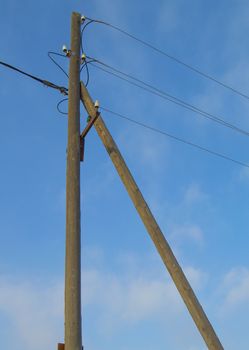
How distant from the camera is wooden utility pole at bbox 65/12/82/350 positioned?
21.6 ft

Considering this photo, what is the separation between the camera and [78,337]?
6535 millimetres

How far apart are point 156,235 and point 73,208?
1529mm

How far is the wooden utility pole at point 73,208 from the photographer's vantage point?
6598 millimetres

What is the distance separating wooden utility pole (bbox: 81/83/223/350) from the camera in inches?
Result: 298

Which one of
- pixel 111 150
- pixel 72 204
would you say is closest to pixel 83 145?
pixel 111 150

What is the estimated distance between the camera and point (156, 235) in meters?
8.20

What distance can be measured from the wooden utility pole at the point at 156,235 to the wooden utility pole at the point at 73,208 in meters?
0.39

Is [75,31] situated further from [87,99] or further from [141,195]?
[141,195]

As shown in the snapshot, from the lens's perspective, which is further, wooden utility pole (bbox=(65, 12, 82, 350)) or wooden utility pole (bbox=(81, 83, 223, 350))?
wooden utility pole (bbox=(81, 83, 223, 350))

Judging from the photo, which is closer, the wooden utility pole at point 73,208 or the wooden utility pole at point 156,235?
the wooden utility pole at point 73,208

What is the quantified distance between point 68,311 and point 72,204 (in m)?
1.62

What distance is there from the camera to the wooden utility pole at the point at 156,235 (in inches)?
298

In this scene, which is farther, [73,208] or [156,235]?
[156,235]

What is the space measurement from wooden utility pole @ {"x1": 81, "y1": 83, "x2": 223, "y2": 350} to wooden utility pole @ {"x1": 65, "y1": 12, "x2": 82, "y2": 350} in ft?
1.26
